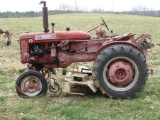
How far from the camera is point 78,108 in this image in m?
5.56

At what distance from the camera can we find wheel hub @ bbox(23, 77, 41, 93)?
6.41 metres

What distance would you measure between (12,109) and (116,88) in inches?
80.5

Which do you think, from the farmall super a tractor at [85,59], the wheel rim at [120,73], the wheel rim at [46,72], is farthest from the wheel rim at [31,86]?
the wheel rim at [120,73]

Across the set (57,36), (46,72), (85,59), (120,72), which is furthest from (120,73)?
(46,72)

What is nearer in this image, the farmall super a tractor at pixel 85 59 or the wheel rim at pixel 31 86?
the farmall super a tractor at pixel 85 59

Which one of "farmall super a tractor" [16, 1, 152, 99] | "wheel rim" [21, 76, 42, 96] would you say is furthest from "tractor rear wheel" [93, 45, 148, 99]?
"wheel rim" [21, 76, 42, 96]

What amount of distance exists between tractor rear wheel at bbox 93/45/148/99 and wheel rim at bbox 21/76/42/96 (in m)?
1.20

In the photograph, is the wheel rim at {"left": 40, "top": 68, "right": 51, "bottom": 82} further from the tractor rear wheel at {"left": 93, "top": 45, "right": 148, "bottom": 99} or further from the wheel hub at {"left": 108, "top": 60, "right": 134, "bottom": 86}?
the wheel hub at {"left": 108, "top": 60, "right": 134, "bottom": 86}

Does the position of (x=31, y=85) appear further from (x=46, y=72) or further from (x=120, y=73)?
(x=120, y=73)

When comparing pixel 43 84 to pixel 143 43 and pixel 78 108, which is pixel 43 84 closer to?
pixel 78 108

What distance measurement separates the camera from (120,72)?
6.24 metres

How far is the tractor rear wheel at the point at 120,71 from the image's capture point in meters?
6.08

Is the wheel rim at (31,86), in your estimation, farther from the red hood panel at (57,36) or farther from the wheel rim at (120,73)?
the wheel rim at (120,73)

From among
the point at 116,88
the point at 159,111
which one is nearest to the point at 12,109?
the point at 116,88
